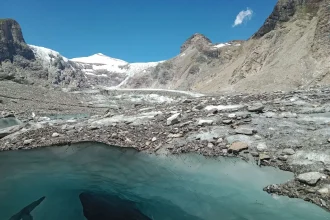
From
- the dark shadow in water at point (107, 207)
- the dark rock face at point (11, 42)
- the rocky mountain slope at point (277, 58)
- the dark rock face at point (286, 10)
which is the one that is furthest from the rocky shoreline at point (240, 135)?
the dark rock face at point (11, 42)

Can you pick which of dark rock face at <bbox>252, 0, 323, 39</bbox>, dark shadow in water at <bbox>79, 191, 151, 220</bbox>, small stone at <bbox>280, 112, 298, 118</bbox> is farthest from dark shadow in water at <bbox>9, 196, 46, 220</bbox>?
dark rock face at <bbox>252, 0, 323, 39</bbox>

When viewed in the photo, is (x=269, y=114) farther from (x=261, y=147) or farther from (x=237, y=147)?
(x=237, y=147)

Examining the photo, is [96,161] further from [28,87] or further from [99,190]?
[28,87]

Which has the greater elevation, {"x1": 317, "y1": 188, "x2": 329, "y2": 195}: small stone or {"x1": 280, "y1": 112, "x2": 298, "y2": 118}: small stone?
{"x1": 280, "y1": 112, "x2": 298, "y2": 118}: small stone

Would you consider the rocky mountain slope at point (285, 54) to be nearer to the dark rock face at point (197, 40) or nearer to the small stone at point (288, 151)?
the small stone at point (288, 151)

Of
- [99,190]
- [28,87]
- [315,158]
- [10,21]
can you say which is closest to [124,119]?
[99,190]

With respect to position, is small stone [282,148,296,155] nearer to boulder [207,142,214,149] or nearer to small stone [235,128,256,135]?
small stone [235,128,256,135]
